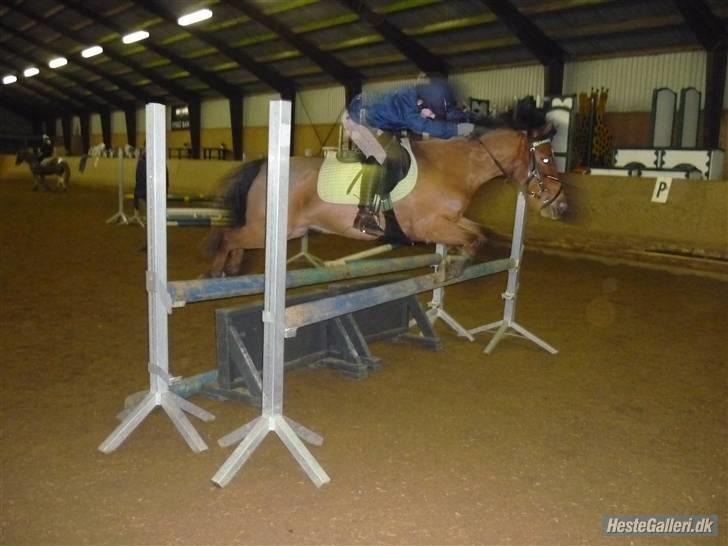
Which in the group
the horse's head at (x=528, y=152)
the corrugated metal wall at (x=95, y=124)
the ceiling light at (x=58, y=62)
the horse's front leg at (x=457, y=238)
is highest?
the ceiling light at (x=58, y=62)

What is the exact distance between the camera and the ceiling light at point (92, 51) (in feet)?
83.5

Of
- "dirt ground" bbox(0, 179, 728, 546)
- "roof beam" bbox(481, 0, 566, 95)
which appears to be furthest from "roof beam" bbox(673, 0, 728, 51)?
"dirt ground" bbox(0, 179, 728, 546)

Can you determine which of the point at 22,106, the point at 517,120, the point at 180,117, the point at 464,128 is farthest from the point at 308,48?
the point at 22,106

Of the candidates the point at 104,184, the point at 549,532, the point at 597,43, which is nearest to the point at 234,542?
the point at 549,532

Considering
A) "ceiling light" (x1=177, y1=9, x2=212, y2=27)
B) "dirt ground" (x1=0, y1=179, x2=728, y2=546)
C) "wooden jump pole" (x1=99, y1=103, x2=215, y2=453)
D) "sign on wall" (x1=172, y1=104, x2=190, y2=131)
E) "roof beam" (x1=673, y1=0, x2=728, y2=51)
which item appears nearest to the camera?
"dirt ground" (x1=0, y1=179, x2=728, y2=546)

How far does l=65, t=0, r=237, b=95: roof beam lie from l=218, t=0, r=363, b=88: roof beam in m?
6.71

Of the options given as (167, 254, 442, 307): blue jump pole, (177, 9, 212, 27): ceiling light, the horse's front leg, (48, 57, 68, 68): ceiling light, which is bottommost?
(167, 254, 442, 307): blue jump pole

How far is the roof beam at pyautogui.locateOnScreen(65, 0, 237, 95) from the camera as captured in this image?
21531 mm

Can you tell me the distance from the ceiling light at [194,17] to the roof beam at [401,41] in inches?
204

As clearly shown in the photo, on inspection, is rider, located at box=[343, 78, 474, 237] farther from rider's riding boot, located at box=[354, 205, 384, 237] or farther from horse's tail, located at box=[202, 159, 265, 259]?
horse's tail, located at box=[202, 159, 265, 259]

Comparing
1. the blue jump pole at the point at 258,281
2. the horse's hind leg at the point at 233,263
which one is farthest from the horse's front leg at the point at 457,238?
the horse's hind leg at the point at 233,263

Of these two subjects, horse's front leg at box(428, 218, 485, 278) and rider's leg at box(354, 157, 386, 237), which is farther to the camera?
horse's front leg at box(428, 218, 485, 278)

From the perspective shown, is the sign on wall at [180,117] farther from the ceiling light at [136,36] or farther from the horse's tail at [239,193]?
the horse's tail at [239,193]

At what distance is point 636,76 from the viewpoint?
13.8 metres
